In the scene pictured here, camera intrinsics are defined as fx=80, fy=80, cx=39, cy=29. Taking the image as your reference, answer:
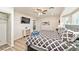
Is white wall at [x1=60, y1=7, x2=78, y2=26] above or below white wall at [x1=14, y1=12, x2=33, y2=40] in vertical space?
above

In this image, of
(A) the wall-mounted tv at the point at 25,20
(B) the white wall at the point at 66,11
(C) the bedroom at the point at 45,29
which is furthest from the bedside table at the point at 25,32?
(B) the white wall at the point at 66,11

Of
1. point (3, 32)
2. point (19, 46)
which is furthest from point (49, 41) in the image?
point (3, 32)

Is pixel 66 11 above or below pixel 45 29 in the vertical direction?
above

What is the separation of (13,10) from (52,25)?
640mm

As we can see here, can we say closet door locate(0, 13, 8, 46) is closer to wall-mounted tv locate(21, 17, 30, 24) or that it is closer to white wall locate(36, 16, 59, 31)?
wall-mounted tv locate(21, 17, 30, 24)

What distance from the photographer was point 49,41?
4.36ft

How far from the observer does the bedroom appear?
3.95ft

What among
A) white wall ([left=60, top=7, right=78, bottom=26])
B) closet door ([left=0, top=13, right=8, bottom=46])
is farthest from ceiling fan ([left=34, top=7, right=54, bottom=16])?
closet door ([left=0, top=13, right=8, bottom=46])

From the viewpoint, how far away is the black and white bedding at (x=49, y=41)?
1.23 m

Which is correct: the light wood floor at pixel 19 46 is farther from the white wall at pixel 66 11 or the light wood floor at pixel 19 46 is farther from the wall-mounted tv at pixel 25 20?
the white wall at pixel 66 11

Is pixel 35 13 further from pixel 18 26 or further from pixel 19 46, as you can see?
pixel 19 46

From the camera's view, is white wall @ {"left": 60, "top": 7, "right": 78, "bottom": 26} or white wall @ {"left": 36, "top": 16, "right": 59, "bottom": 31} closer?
white wall @ {"left": 60, "top": 7, "right": 78, "bottom": 26}

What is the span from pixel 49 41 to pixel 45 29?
21 cm
